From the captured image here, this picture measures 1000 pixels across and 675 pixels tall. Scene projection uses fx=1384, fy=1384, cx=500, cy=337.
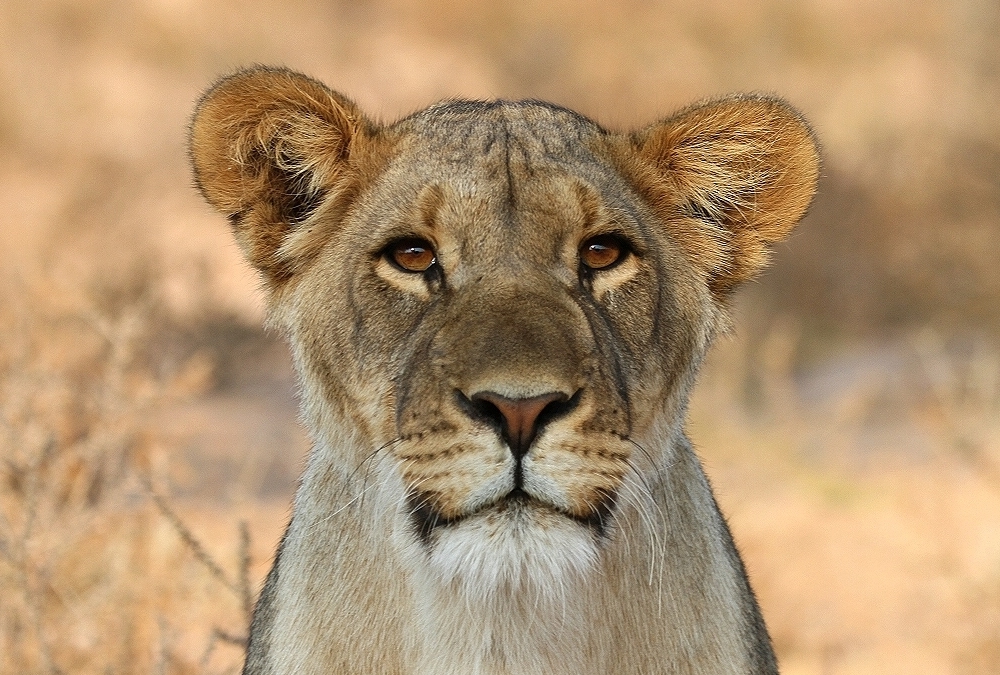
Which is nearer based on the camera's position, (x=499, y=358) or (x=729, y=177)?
(x=499, y=358)

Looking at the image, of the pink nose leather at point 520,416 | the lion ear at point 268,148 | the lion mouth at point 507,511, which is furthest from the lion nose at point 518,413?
the lion ear at point 268,148

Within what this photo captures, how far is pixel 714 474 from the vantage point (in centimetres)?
937

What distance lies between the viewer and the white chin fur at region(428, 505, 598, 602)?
2592 millimetres

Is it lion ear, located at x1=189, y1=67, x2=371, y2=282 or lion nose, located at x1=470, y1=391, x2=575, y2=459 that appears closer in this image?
lion nose, located at x1=470, y1=391, x2=575, y2=459

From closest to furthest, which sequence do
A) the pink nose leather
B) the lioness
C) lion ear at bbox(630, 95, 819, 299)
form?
the pink nose leather < the lioness < lion ear at bbox(630, 95, 819, 299)

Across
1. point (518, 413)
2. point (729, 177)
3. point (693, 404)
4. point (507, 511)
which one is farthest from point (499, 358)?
point (693, 404)

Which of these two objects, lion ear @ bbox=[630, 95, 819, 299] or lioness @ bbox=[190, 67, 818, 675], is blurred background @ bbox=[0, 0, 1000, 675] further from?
lion ear @ bbox=[630, 95, 819, 299]

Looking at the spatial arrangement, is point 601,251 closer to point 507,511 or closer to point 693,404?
point 507,511

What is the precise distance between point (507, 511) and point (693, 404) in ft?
24.8

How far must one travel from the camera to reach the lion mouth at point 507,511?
2.58m

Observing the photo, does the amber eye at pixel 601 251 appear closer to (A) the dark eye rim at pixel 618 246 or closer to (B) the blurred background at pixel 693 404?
(A) the dark eye rim at pixel 618 246

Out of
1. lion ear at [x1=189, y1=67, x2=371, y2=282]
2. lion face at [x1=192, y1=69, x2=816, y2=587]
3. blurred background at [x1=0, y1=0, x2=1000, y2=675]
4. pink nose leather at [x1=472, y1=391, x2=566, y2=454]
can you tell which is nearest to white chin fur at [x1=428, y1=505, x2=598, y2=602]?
lion face at [x1=192, y1=69, x2=816, y2=587]

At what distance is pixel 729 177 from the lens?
340cm

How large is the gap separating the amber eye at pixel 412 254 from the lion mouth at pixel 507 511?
0.53m
